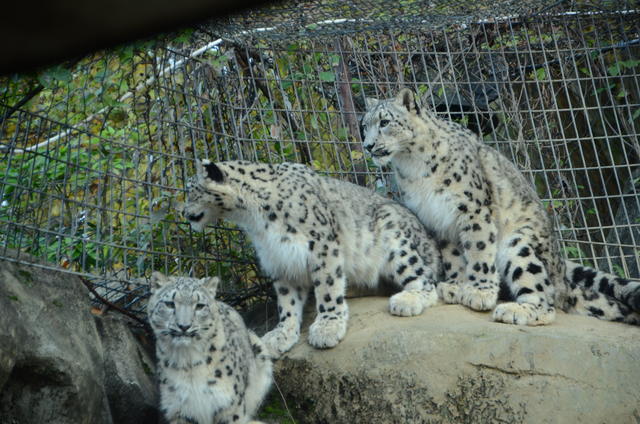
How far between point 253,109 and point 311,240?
158cm

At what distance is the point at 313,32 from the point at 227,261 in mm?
2256

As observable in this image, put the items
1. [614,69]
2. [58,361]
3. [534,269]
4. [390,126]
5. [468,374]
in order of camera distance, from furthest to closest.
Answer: [614,69]
[390,126]
[534,269]
[468,374]
[58,361]

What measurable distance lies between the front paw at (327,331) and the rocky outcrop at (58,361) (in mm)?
1388

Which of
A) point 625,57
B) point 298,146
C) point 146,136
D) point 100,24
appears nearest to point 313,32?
point 298,146

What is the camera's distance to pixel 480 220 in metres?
6.48

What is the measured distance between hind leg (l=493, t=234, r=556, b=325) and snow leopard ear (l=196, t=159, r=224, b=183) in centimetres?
248

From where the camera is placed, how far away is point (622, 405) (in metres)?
5.02

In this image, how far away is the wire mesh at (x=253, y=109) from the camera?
19.8 ft

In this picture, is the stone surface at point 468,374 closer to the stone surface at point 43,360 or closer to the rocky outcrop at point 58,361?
the rocky outcrop at point 58,361

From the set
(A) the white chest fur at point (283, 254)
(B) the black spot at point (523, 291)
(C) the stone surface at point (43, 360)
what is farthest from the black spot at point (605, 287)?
(C) the stone surface at point (43, 360)

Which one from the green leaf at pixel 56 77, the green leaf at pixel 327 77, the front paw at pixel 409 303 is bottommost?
the front paw at pixel 409 303

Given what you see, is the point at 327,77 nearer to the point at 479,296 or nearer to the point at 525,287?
the point at 479,296

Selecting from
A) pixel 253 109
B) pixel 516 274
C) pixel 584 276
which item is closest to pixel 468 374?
pixel 516 274

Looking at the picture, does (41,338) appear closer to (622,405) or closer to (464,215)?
(464,215)
